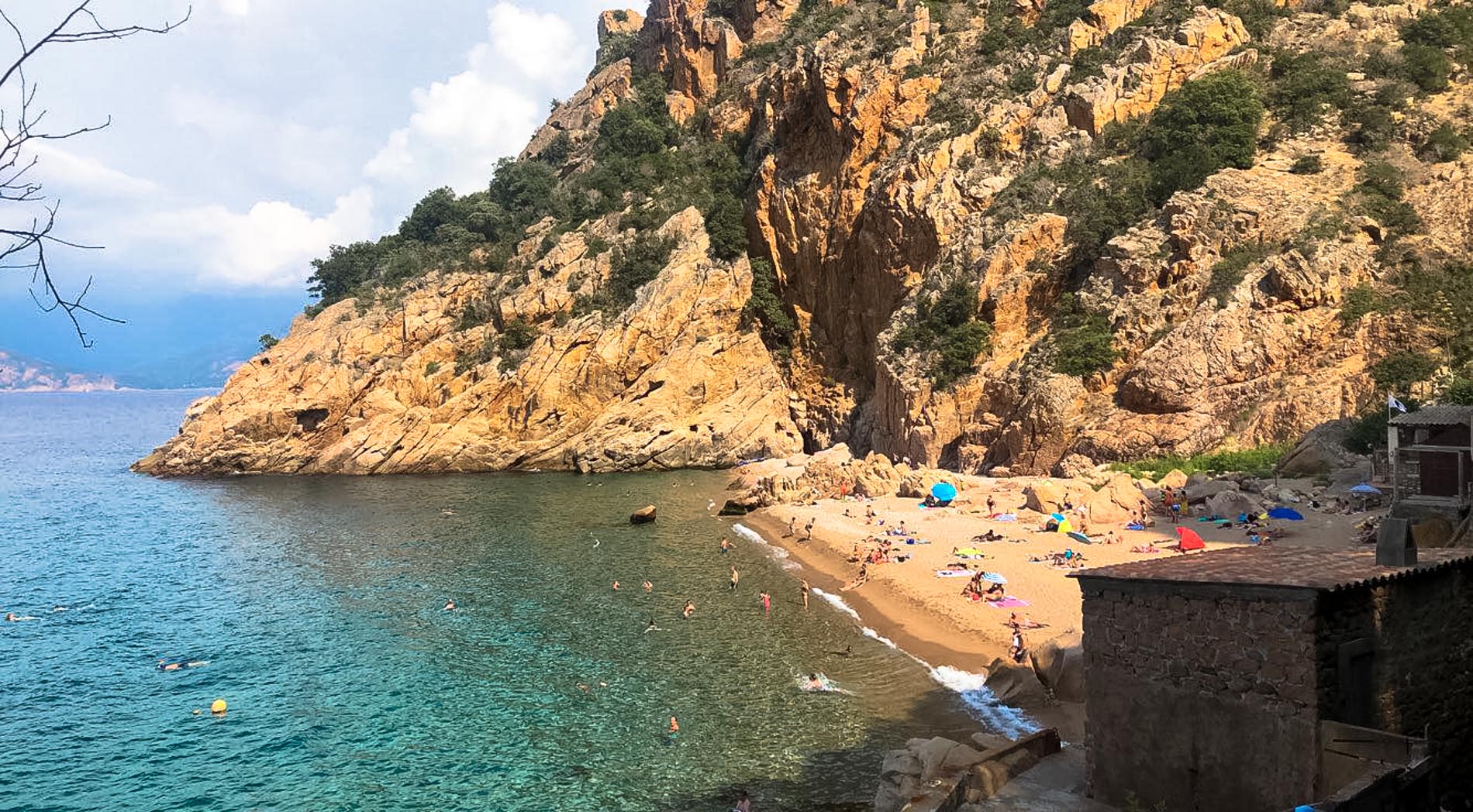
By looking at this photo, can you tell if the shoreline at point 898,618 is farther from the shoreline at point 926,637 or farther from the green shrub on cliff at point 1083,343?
the green shrub on cliff at point 1083,343

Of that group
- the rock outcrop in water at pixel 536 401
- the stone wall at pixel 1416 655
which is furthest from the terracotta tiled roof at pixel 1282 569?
the rock outcrop in water at pixel 536 401

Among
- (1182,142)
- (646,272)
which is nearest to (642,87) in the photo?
(646,272)

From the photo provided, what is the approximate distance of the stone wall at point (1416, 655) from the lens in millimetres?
10641

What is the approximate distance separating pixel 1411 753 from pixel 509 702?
59.9ft

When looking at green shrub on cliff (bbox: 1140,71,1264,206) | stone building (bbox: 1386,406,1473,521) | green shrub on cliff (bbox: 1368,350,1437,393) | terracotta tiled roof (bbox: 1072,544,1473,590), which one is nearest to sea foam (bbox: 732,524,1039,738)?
terracotta tiled roof (bbox: 1072,544,1473,590)

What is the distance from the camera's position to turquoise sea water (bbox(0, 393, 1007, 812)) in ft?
57.8

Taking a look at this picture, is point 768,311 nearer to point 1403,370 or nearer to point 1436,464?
point 1403,370

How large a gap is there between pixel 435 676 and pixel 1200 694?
1937cm

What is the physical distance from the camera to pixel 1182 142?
49.4 meters

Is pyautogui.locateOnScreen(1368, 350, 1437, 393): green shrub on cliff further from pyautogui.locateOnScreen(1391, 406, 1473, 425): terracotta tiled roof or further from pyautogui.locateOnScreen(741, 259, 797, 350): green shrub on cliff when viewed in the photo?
pyautogui.locateOnScreen(741, 259, 797, 350): green shrub on cliff

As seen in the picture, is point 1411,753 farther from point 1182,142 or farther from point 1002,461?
point 1182,142

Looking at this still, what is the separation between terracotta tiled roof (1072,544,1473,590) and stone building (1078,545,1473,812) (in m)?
0.03

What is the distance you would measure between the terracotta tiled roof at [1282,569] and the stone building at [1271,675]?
32 millimetres

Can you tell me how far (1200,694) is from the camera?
1155 centimetres
